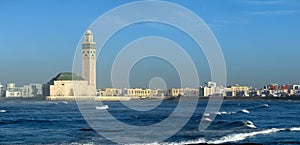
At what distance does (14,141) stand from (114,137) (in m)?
7.83

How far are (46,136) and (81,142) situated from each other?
724 centimetres

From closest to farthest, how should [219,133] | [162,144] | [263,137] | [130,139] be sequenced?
1. [162,144]
2. [130,139]
3. [263,137]
4. [219,133]

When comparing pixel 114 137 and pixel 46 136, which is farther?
pixel 46 136

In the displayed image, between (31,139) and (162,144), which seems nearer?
(162,144)

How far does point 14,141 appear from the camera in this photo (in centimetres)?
4088

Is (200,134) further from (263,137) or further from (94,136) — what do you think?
(94,136)

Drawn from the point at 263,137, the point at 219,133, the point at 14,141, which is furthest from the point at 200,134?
the point at 14,141

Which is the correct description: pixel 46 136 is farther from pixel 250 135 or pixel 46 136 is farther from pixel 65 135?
pixel 250 135

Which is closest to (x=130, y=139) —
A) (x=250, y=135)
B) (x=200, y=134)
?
(x=200, y=134)

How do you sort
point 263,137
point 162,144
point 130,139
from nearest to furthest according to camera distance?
point 162,144, point 130,139, point 263,137

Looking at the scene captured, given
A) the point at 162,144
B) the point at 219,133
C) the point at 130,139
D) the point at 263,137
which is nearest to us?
the point at 162,144

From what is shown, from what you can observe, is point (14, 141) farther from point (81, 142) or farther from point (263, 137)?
point (263, 137)

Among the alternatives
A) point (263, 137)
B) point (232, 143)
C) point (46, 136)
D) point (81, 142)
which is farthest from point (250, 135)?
point (46, 136)

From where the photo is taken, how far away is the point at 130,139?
39812 mm
